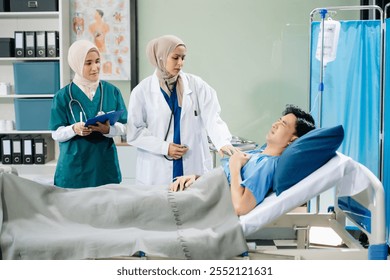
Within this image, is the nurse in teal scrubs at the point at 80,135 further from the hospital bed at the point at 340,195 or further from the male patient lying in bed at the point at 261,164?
the hospital bed at the point at 340,195

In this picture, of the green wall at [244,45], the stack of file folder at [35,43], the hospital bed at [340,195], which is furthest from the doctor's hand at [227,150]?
the stack of file folder at [35,43]

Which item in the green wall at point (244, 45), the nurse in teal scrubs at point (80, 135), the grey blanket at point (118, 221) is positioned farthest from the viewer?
the green wall at point (244, 45)

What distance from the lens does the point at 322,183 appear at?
1884mm

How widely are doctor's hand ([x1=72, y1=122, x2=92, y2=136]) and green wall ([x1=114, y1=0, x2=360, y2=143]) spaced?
5.56 feet

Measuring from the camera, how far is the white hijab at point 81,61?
2.67 m

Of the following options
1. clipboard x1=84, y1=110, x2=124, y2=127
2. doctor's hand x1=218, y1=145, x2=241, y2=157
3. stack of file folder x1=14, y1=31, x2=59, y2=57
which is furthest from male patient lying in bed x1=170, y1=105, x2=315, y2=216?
stack of file folder x1=14, y1=31, x2=59, y2=57

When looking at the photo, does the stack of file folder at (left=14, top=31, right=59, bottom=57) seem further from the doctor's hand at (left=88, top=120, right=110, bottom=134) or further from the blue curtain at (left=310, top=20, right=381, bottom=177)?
the blue curtain at (left=310, top=20, right=381, bottom=177)

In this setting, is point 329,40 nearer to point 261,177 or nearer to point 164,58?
point 164,58

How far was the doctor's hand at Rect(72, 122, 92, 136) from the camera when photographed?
2504 mm

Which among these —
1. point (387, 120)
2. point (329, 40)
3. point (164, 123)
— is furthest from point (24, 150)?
point (387, 120)

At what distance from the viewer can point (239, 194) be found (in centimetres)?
200

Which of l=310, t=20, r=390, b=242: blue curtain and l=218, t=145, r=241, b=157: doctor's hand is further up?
l=310, t=20, r=390, b=242: blue curtain

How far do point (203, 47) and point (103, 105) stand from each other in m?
1.58

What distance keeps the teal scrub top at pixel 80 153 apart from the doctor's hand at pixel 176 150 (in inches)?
13.2
